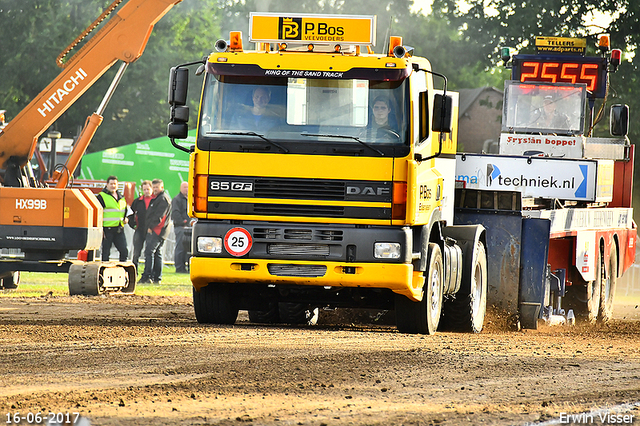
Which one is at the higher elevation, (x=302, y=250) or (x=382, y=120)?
(x=382, y=120)

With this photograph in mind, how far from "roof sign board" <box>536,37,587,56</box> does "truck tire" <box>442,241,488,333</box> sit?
350 inches

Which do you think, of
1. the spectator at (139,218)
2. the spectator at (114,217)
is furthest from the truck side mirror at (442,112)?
the spectator at (139,218)

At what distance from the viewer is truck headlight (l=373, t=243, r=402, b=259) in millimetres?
10859

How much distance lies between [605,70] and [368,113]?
428 inches

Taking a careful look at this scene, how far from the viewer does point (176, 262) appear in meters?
26.4

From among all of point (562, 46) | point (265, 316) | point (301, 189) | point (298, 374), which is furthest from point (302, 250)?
point (562, 46)

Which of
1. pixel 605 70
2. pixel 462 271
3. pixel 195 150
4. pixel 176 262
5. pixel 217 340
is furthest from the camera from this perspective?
pixel 176 262

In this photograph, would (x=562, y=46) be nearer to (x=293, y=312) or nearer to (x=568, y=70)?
(x=568, y=70)

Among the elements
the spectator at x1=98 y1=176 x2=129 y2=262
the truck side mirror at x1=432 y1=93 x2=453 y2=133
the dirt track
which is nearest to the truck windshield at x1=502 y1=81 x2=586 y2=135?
the dirt track

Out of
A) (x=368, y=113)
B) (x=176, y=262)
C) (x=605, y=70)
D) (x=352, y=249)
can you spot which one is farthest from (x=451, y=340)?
(x=176, y=262)

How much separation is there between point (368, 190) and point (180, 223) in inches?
627

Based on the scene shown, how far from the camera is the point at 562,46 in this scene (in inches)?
839

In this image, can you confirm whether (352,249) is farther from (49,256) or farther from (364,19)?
(49,256)

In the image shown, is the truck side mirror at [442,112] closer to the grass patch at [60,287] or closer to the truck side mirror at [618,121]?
the truck side mirror at [618,121]
